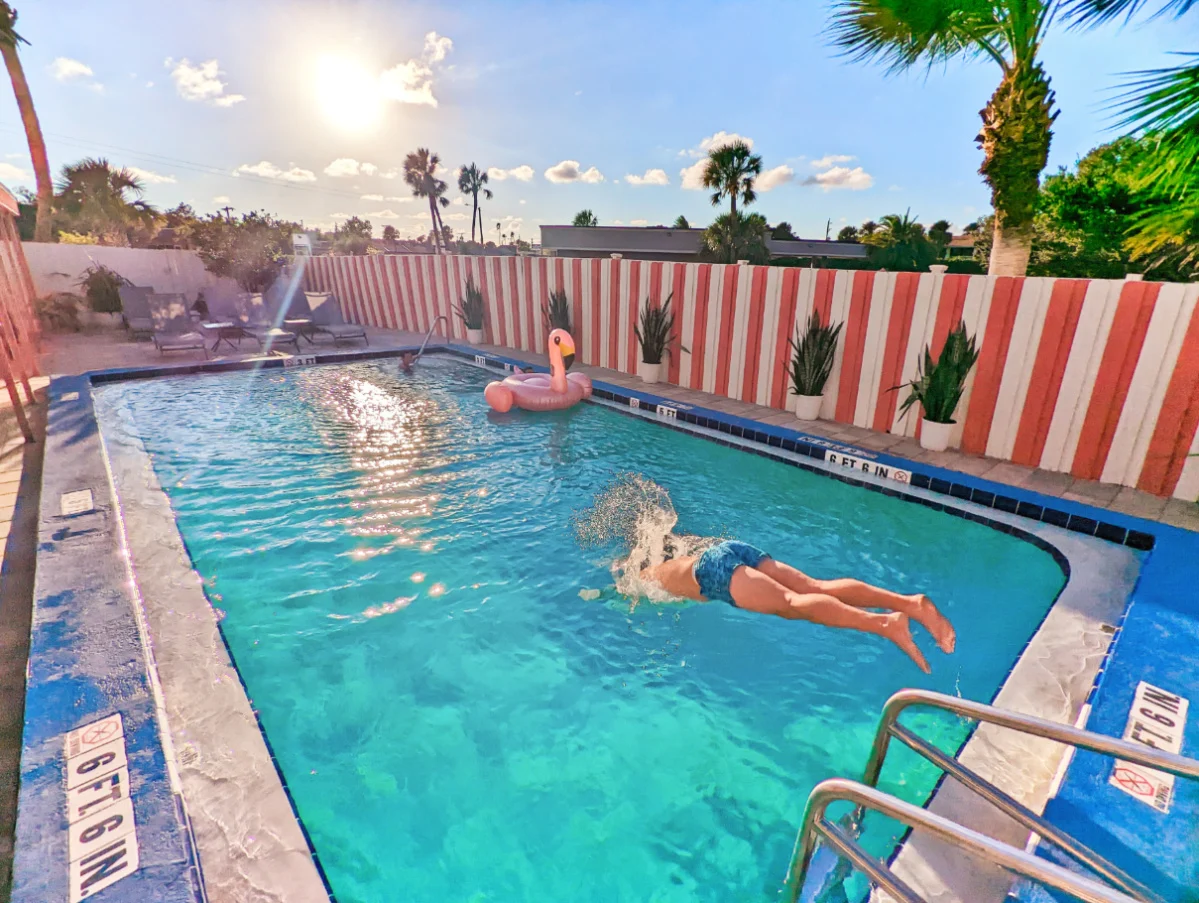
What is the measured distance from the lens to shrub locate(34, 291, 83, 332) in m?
13.9

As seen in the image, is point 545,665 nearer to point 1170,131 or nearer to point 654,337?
point 1170,131

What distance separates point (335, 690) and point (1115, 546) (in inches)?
231

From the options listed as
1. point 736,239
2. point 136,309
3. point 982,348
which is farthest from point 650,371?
point 736,239

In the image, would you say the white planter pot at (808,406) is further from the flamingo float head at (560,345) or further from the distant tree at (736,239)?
the distant tree at (736,239)

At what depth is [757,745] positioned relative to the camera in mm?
2994

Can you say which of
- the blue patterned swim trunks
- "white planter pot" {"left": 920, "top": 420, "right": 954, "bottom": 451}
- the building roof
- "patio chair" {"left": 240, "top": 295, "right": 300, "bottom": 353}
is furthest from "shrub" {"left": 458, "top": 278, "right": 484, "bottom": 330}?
the building roof

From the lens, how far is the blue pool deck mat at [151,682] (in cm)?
196

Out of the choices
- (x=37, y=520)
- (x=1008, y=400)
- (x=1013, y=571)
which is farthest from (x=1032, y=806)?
(x=37, y=520)

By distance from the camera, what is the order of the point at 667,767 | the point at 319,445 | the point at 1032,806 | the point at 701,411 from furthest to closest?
the point at 701,411 → the point at 319,445 → the point at 667,767 → the point at 1032,806

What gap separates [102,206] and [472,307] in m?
27.2

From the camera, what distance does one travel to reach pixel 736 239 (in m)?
31.4

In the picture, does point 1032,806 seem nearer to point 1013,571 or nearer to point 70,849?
point 1013,571

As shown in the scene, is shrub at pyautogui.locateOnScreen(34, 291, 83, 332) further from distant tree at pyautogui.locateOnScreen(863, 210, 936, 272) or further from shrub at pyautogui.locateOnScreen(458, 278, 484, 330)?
distant tree at pyautogui.locateOnScreen(863, 210, 936, 272)

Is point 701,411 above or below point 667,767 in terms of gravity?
above
